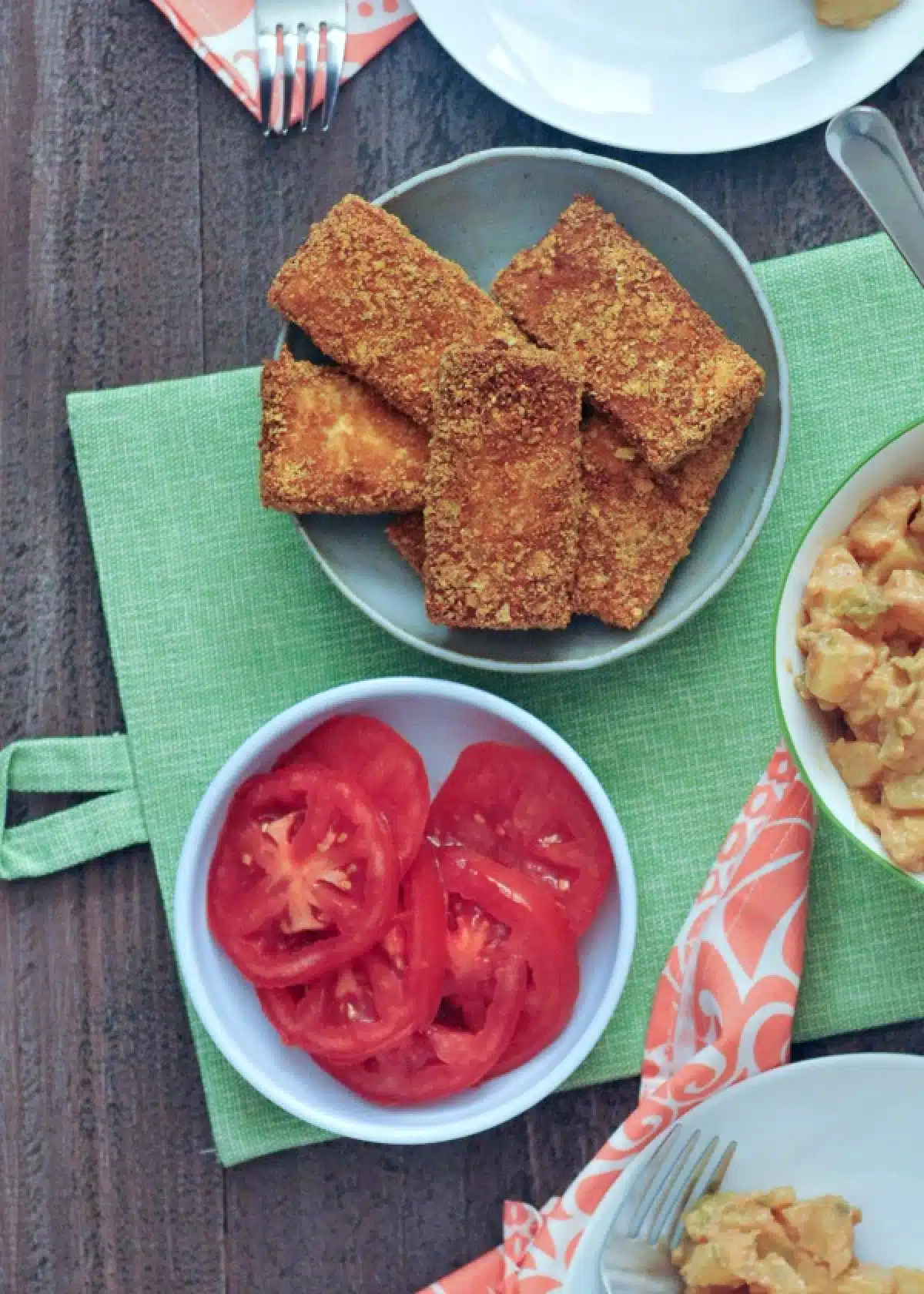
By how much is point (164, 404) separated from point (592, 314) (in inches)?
21.2

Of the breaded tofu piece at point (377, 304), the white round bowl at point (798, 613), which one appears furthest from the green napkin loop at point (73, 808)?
the white round bowl at point (798, 613)

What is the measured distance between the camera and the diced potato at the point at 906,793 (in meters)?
1.27

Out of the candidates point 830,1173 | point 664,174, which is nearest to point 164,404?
point 664,174

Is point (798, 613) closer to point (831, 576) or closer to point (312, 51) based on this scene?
point (831, 576)

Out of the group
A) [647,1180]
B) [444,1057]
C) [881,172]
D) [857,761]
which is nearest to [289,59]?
[881,172]

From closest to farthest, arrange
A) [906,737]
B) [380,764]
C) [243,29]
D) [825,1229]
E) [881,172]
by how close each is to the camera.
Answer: [906,737] < [881,172] < [825,1229] < [380,764] < [243,29]

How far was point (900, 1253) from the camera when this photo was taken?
153cm

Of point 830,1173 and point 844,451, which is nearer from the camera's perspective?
point 830,1173

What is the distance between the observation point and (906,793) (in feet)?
4.18

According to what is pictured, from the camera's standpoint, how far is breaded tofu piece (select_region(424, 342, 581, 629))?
1504mm

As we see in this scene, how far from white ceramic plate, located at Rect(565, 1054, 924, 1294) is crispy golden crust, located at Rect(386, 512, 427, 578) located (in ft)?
2.31

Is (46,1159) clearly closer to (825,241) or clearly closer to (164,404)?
(164,404)

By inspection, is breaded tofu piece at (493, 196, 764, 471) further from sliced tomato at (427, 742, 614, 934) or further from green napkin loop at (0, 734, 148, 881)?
green napkin loop at (0, 734, 148, 881)

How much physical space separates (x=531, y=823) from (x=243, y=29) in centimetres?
104
